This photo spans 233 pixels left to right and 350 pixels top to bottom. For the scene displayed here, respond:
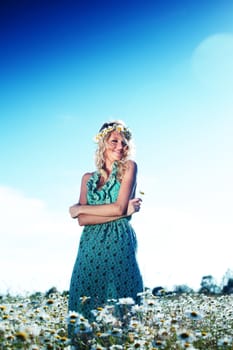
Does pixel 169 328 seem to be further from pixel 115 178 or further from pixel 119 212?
pixel 115 178

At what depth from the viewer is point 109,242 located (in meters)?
5.35

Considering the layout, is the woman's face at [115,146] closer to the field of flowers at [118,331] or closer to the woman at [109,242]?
the woman at [109,242]

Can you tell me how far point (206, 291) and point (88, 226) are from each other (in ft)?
17.4

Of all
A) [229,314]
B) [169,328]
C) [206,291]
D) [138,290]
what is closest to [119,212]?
[138,290]

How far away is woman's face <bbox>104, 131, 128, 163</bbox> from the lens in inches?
223

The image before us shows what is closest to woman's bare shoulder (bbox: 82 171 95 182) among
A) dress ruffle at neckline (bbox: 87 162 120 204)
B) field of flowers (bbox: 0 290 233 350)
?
dress ruffle at neckline (bbox: 87 162 120 204)

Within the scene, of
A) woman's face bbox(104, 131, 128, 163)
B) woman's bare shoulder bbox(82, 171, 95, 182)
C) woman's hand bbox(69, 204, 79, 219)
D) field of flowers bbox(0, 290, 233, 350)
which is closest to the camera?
field of flowers bbox(0, 290, 233, 350)

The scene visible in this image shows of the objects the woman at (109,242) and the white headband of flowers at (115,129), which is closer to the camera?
the woman at (109,242)

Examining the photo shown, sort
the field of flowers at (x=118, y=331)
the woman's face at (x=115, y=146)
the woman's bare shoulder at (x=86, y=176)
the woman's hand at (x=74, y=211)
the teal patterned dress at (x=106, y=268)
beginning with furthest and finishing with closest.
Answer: the woman's bare shoulder at (x=86, y=176)
the woman's face at (x=115, y=146)
the woman's hand at (x=74, y=211)
the teal patterned dress at (x=106, y=268)
the field of flowers at (x=118, y=331)

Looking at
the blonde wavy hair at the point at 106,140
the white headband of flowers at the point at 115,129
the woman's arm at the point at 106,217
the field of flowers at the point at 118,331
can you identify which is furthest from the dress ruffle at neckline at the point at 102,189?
the field of flowers at the point at 118,331

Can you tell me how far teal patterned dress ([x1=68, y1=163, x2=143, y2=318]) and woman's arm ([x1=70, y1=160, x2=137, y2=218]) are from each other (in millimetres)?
148

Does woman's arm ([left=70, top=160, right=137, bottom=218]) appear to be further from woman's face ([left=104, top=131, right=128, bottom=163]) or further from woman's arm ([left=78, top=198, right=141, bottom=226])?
woman's face ([left=104, top=131, right=128, bottom=163])

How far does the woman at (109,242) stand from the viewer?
5.32m

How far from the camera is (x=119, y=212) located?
5.32 meters
